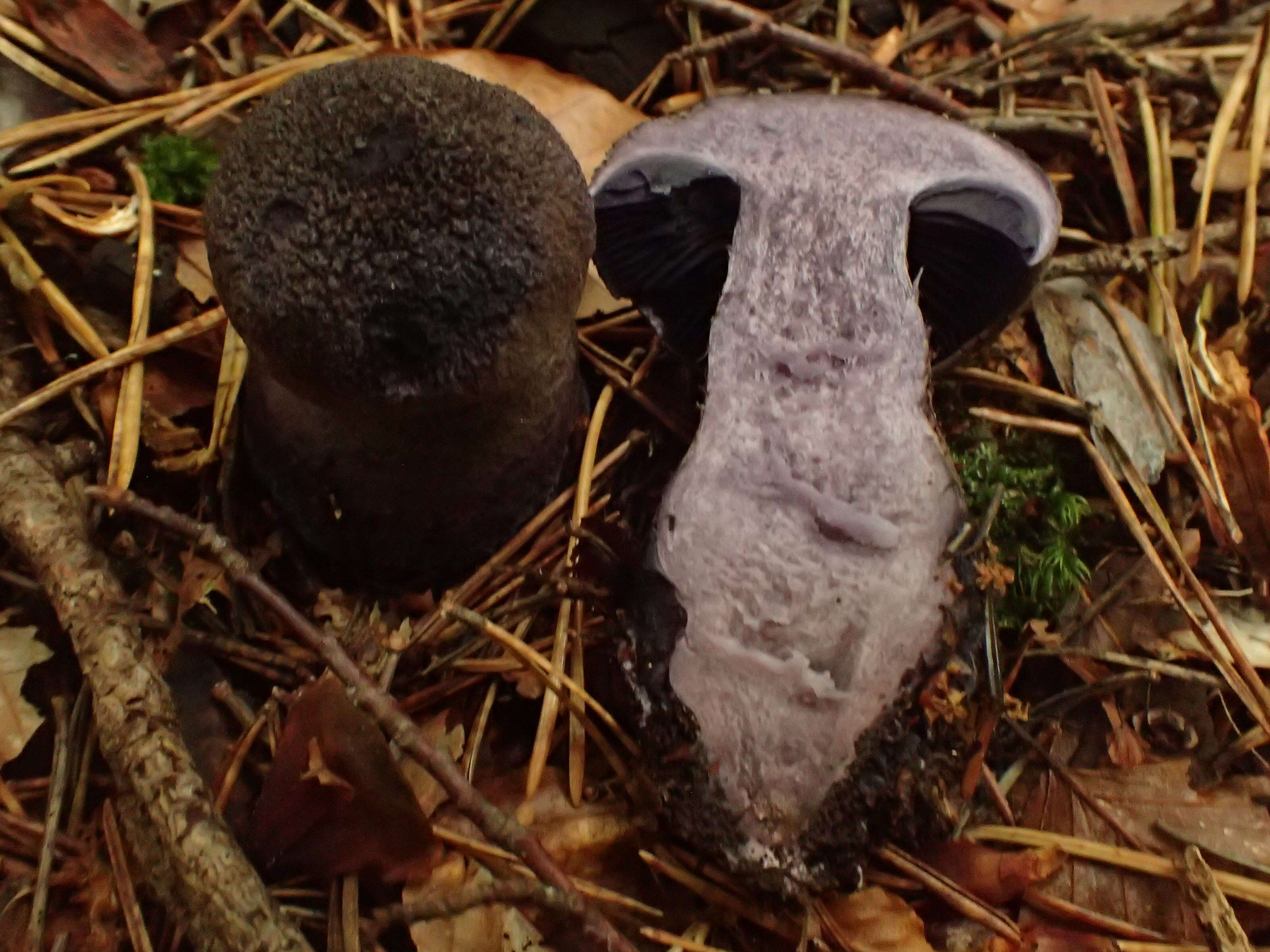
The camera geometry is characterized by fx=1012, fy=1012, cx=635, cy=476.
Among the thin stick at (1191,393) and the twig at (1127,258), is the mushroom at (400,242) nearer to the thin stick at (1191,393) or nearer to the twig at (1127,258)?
the twig at (1127,258)

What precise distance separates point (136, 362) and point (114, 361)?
4 centimetres

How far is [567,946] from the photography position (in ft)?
4.48

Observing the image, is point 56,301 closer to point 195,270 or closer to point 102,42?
point 195,270

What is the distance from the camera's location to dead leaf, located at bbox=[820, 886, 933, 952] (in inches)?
56.4

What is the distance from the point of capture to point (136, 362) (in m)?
1.72

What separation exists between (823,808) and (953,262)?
0.98 m

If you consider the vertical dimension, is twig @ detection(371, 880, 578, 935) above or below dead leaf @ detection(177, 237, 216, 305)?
below

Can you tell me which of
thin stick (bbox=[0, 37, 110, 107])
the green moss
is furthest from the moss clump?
thin stick (bbox=[0, 37, 110, 107])

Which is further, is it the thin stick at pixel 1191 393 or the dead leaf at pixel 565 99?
the dead leaf at pixel 565 99

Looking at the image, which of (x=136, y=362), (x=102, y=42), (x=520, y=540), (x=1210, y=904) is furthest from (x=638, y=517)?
(x=102, y=42)

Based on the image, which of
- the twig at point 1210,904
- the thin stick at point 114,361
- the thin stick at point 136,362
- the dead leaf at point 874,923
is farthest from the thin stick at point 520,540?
the twig at point 1210,904

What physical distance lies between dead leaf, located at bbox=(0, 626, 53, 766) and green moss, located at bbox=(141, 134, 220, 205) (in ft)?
2.72

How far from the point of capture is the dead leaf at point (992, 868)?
1491 millimetres

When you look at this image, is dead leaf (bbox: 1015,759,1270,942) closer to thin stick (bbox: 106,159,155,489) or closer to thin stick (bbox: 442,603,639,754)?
thin stick (bbox: 442,603,639,754)
